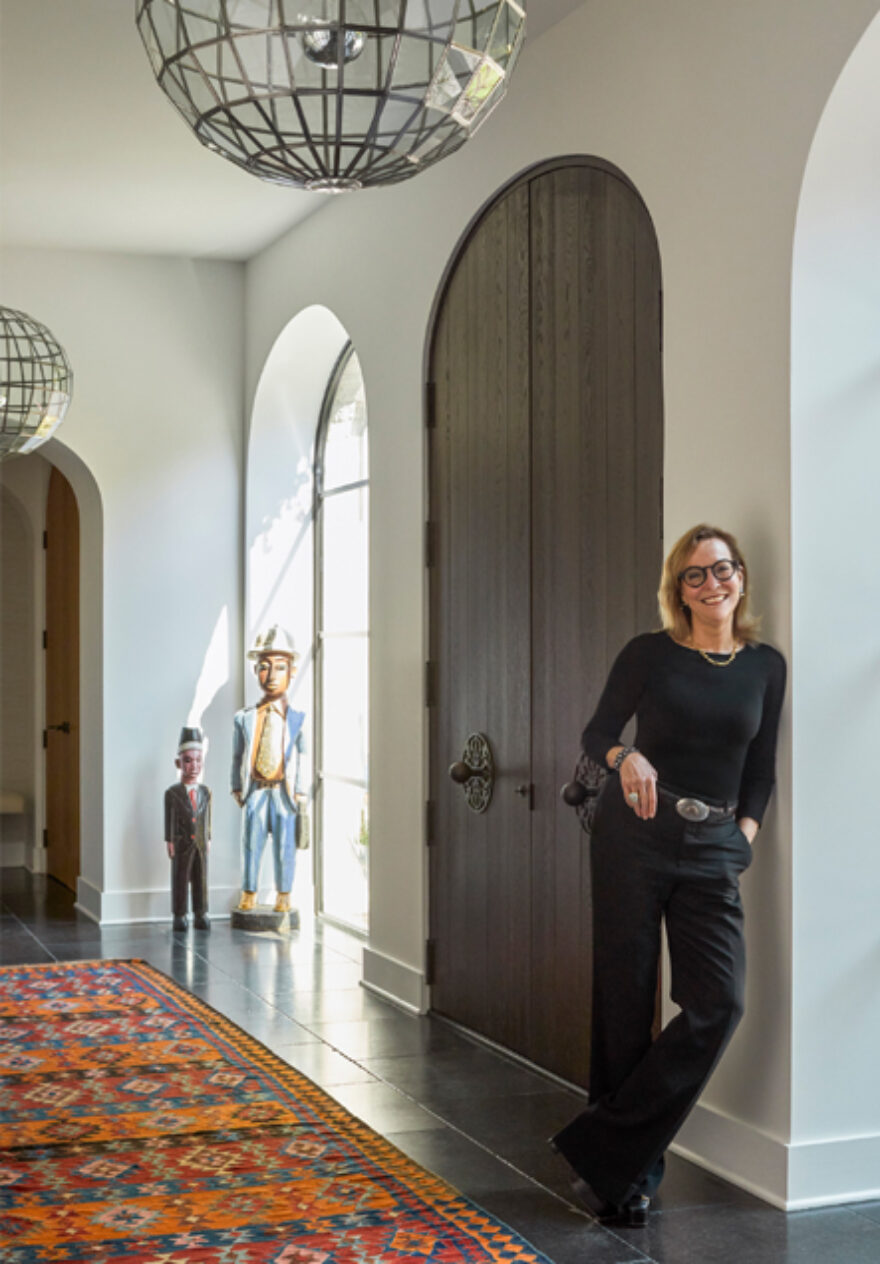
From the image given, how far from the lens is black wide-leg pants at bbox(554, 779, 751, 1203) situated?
11.4 ft

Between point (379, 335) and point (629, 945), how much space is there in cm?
334

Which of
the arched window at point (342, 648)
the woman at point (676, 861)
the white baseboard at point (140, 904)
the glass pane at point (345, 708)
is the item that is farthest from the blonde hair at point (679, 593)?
the white baseboard at point (140, 904)

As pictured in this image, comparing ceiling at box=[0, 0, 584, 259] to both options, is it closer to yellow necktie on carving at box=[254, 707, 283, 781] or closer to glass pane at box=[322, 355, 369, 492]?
glass pane at box=[322, 355, 369, 492]

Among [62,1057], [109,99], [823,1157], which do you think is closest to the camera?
[823,1157]

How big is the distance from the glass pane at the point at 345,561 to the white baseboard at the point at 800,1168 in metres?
3.86

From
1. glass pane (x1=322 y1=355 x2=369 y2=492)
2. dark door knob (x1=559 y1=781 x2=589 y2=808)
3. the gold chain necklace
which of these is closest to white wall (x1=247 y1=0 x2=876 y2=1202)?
the gold chain necklace

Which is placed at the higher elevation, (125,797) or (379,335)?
(379,335)

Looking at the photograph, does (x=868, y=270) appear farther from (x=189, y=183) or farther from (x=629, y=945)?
(x=189, y=183)

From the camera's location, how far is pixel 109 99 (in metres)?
5.52

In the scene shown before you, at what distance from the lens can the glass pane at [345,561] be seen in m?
7.40

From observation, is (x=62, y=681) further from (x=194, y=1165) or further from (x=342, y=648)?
(x=194, y=1165)

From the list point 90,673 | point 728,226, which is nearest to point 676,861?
point 728,226

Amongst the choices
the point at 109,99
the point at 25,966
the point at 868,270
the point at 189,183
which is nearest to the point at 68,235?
the point at 189,183

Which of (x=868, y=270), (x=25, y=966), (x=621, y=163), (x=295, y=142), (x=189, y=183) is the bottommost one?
(x=25, y=966)
